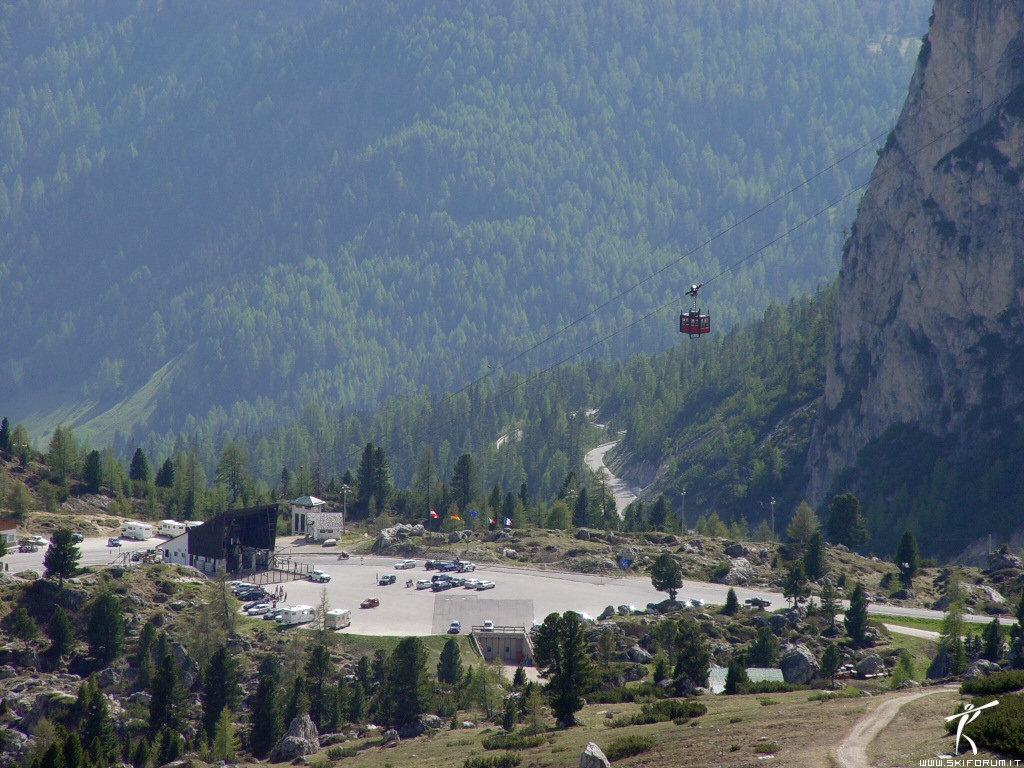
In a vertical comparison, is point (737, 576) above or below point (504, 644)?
above

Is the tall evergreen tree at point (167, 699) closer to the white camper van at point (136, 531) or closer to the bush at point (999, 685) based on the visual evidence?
the white camper van at point (136, 531)

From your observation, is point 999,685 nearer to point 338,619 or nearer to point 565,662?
point 565,662

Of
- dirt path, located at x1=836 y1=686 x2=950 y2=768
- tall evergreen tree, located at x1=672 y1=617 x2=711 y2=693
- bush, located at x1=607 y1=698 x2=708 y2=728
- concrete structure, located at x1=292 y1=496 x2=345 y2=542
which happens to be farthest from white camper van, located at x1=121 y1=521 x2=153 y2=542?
dirt path, located at x1=836 y1=686 x2=950 y2=768

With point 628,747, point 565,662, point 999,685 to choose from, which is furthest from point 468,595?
point 999,685

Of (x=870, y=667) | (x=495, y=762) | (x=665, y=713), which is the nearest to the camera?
(x=495, y=762)

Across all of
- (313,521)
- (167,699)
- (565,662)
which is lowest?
(167,699)

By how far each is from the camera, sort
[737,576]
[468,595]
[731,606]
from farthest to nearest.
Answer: [737,576] < [468,595] < [731,606]

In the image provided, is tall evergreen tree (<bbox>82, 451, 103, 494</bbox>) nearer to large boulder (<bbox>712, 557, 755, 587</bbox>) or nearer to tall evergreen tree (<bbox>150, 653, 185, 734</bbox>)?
tall evergreen tree (<bbox>150, 653, 185, 734</bbox>)
